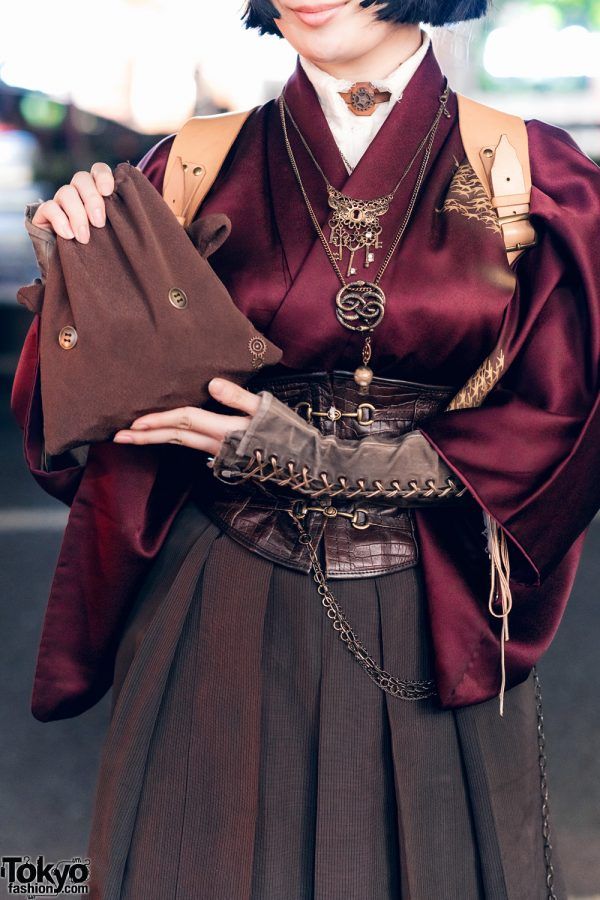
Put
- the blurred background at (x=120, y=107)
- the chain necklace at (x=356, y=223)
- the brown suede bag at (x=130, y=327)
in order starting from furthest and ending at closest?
the blurred background at (x=120, y=107) < the chain necklace at (x=356, y=223) < the brown suede bag at (x=130, y=327)

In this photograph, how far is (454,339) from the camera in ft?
3.71

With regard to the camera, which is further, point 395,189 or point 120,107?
point 120,107

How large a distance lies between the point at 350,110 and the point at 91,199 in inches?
12.9

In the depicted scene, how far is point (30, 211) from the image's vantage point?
1.14 metres

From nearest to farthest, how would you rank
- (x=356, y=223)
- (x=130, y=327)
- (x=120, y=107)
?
(x=130, y=327) < (x=356, y=223) < (x=120, y=107)

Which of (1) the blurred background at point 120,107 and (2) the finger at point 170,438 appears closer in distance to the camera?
(2) the finger at point 170,438

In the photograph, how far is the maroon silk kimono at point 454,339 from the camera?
1.12m

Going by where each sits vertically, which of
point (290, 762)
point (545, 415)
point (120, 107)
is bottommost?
point (120, 107)

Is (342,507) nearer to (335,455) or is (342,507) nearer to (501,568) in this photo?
(335,455)

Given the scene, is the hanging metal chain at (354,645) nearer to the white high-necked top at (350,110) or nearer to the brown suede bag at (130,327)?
the brown suede bag at (130,327)

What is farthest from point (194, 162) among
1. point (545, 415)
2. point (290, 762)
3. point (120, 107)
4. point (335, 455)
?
point (120, 107)

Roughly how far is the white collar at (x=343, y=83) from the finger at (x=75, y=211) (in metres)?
0.31

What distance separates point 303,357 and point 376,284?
11cm

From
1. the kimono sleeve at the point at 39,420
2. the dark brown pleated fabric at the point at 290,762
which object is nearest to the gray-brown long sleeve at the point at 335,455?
the dark brown pleated fabric at the point at 290,762
